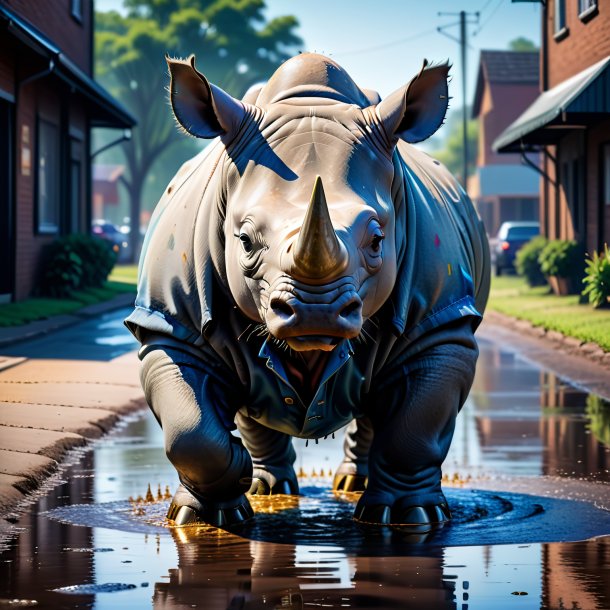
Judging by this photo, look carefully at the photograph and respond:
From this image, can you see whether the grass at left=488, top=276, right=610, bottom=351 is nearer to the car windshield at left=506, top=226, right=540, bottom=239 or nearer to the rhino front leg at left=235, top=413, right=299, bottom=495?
the rhino front leg at left=235, top=413, right=299, bottom=495

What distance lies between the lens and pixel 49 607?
4961 mm

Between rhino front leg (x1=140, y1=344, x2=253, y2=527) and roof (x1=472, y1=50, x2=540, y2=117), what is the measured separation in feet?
188

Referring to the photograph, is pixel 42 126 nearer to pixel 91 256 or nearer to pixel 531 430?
pixel 91 256

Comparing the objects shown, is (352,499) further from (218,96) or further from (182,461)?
(218,96)

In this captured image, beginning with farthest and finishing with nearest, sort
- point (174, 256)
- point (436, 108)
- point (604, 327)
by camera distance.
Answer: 1. point (604, 327)
2. point (174, 256)
3. point (436, 108)

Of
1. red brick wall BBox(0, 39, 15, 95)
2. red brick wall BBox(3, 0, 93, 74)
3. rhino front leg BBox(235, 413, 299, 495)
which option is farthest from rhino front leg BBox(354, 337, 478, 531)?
red brick wall BBox(3, 0, 93, 74)

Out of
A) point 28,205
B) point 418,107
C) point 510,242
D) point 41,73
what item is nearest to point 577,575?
point 418,107

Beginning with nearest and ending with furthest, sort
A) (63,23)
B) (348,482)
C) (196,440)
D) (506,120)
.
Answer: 1. (196,440)
2. (348,482)
3. (63,23)
4. (506,120)

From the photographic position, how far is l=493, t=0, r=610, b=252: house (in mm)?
23109

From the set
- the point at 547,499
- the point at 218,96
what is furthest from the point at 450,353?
the point at 218,96

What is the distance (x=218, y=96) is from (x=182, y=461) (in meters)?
1.64

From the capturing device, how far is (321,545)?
618cm

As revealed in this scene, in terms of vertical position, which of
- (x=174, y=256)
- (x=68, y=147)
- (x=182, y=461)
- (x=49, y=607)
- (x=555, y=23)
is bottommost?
(x=49, y=607)

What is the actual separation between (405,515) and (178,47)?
201ft
